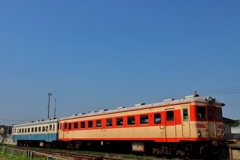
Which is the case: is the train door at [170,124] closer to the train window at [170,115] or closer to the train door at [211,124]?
the train window at [170,115]

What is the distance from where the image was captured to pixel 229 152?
1708cm

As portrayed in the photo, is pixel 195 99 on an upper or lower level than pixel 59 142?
upper

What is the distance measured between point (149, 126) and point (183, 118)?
294cm

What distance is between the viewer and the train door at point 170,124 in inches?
695

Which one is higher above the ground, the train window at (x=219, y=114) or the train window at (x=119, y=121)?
the train window at (x=219, y=114)

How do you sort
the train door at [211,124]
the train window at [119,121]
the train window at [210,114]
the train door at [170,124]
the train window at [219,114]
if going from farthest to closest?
the train window at [119,121] < the train window at [219,114] < the train door at [170,124] < the train window at [210,114] < the train door at [211,124]

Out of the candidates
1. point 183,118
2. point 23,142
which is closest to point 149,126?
point 183,118

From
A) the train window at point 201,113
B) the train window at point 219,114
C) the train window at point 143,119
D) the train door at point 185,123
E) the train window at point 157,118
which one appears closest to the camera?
the train door at point 185,123

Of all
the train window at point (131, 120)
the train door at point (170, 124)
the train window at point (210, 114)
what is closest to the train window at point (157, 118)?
the train door at point (170, 124)

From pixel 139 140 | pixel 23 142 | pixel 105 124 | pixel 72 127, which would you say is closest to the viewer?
pixel 139 140

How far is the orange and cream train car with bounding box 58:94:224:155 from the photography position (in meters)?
16.8

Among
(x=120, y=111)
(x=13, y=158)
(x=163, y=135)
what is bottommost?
(x=13, y=158)

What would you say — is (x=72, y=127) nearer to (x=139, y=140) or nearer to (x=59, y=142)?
(x=59, y=142)

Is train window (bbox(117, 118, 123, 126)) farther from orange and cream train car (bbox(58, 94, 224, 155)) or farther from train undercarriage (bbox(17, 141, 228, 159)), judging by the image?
train undercarriage (bbox(17, 141, 228, 159))
